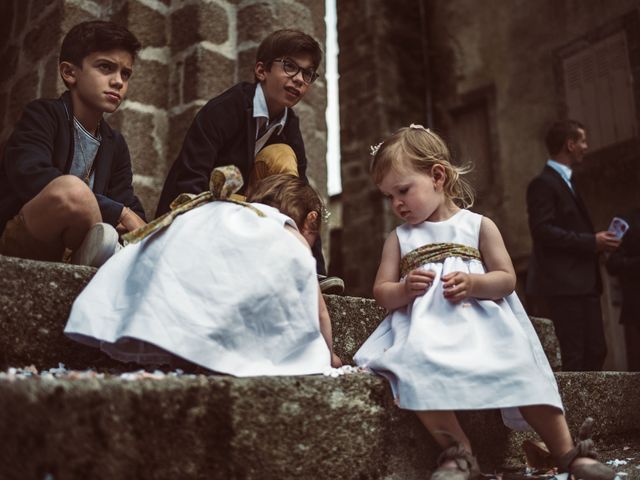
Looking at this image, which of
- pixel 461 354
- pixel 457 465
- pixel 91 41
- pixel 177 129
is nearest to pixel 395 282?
pixel 461 354

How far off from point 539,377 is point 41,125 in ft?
5.99

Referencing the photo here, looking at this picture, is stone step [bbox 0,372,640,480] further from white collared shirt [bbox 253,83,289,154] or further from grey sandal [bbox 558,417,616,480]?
white collared shirt [bbox 253,83,289,154]

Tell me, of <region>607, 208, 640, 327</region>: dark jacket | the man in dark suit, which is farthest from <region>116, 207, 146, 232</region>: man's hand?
<region>607, 208, 640, 327</region>: dark jacket

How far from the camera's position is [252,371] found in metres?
1.65

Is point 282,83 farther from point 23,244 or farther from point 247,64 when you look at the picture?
point 23,244

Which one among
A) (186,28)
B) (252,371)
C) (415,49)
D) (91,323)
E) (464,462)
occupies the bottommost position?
(464,462)

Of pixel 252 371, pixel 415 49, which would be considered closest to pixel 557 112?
pixel 415 49

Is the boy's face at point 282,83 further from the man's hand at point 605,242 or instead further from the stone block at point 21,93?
the man's hand at point 605,242

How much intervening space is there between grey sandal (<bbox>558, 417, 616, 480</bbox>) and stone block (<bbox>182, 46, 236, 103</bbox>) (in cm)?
250

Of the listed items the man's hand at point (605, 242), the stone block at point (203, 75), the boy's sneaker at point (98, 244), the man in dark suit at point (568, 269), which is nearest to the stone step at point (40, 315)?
the boy's sneaker at point (98, 244)

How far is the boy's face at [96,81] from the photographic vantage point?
2467mm

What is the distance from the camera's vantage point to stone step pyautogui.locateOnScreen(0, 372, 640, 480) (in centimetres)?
105

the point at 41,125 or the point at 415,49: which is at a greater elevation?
the point at 415,49

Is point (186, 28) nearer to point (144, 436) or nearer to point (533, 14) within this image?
point (144, 436)
